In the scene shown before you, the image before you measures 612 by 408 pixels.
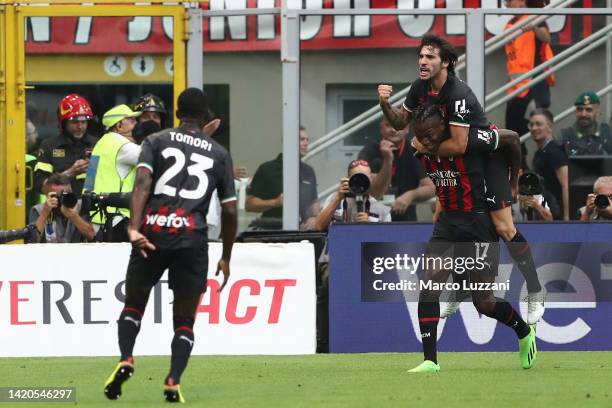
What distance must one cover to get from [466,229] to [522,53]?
5.00 m

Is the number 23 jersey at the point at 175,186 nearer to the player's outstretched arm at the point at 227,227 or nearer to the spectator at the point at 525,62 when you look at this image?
the player's outstretched arm at the point at 227,227

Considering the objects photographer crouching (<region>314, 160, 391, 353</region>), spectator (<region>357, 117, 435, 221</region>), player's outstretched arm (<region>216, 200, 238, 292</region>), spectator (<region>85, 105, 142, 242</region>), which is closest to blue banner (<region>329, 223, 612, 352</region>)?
photographer crouching (<region>314, 160, 391, 353</region>)

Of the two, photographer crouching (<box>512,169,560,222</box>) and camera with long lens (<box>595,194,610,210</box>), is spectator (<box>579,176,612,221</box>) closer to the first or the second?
camera with long lens (<box>595,194,610,210</box>)

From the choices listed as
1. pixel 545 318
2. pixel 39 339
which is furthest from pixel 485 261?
pixel 39 339

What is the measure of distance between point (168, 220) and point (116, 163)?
15.9 feet

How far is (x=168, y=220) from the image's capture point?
839 cm

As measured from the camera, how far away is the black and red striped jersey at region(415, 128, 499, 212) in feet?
32.7

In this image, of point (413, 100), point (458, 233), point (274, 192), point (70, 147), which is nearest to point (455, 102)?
point (413, 100)

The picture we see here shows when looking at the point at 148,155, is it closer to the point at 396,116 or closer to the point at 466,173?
the point at 396,116

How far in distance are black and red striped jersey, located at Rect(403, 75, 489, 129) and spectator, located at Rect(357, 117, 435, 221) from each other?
4384 mm

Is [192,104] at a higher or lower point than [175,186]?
higher

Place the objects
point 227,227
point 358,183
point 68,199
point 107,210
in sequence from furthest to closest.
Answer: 1. point 358,183
2. point 68,199
3. point 107,210
4. point 227,227

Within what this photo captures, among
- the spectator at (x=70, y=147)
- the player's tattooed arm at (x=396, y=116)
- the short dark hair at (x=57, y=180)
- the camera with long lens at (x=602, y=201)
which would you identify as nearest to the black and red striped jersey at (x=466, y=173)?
the player's tattooed arm at (x=396, y=116)

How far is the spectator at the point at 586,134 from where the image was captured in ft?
47.3
